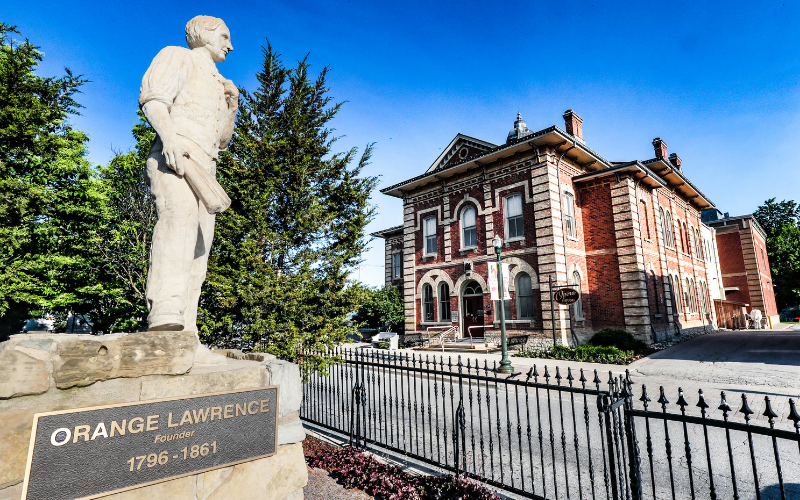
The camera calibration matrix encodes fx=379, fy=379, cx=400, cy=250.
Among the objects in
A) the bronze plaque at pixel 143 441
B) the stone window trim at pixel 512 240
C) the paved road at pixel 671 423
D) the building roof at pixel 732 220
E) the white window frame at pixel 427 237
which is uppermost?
the building roof at pixel 732 220

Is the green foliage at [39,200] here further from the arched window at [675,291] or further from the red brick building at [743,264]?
the red brick building at [743,264]

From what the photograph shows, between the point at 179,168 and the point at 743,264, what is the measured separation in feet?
153

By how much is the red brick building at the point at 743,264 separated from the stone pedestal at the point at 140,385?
143ft

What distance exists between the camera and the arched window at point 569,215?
61.5 feet

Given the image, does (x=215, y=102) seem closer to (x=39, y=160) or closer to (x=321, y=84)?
(x=321, y=84)

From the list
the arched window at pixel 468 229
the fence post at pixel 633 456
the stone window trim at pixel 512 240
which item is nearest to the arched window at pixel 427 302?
the arched window at pixel 468 229

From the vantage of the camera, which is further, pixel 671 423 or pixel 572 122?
pixel 572 122

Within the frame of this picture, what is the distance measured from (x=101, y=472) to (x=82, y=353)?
28.2 inches

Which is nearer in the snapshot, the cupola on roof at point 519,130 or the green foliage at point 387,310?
the cupola on roof at point 519,130

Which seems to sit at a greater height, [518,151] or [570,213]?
[518,151]

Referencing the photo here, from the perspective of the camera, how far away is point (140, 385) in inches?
100

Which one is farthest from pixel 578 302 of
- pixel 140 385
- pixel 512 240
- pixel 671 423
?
pixel 140 385

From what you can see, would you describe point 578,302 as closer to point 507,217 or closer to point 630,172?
point 507,217

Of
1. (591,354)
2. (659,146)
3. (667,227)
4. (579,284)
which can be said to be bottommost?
(591,354)
